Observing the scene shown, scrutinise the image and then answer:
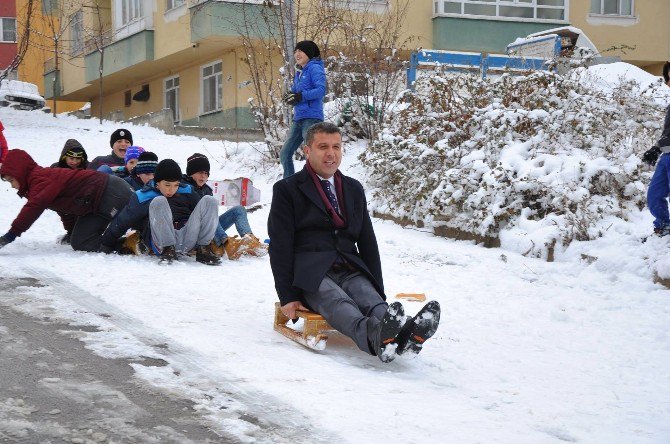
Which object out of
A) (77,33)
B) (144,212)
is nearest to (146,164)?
(144,212)

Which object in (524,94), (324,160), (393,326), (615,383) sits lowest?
(615,383)

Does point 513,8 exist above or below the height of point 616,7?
below

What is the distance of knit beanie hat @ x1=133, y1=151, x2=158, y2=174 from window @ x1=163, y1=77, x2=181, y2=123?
64.7 feet

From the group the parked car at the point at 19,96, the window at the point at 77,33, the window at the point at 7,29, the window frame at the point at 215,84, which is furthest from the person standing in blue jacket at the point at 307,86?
the window at the point at 7,29

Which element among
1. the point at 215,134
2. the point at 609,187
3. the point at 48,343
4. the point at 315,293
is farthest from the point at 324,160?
the point at 215,134

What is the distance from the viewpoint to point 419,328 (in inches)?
201

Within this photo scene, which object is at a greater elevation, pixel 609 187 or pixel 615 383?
pixel 609 187

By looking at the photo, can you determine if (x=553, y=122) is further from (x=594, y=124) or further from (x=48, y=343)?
(x=48, y=343)

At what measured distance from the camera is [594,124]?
419 inches

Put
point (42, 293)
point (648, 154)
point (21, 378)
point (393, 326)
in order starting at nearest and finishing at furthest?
point (21, 378)
point (393, 326)
point (42, 293)
point (648, 154)

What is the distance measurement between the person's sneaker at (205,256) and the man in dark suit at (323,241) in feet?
9.71

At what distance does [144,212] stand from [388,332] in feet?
13.7

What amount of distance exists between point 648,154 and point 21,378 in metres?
6.41

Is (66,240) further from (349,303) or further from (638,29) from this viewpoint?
(638,29)
